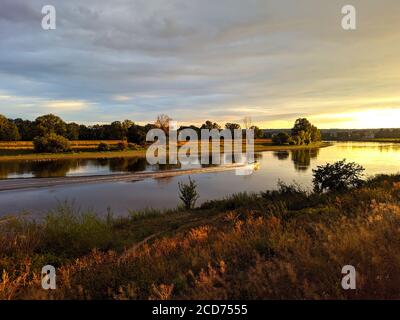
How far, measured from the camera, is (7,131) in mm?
81688

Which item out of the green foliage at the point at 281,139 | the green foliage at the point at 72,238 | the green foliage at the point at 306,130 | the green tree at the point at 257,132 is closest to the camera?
the green foliage at the point at 72,238

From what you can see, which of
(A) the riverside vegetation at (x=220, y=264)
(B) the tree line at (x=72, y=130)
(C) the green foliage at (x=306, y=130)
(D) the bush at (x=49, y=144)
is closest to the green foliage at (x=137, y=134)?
(B) the tree line at (x=72, y=130)

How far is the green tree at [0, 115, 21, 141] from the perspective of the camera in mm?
81512

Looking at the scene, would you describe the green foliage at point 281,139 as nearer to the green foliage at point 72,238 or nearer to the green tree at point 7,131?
the green tree at point 7,131

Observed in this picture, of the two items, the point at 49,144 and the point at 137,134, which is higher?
the point at 137,134

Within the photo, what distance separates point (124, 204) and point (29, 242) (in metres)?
13.0

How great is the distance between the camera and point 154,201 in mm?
23391

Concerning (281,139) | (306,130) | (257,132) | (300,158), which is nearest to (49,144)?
(300,158)

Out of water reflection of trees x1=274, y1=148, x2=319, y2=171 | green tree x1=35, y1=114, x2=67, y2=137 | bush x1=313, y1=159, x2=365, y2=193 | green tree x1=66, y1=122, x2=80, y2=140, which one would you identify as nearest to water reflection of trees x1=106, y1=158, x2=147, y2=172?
water reflection of trees x1=274, y1=148, x2=319, y2=171

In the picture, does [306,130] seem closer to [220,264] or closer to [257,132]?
[257,132]

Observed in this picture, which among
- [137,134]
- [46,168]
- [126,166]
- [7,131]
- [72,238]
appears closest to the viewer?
[72,238]

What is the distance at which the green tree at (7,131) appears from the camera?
8151 cm
